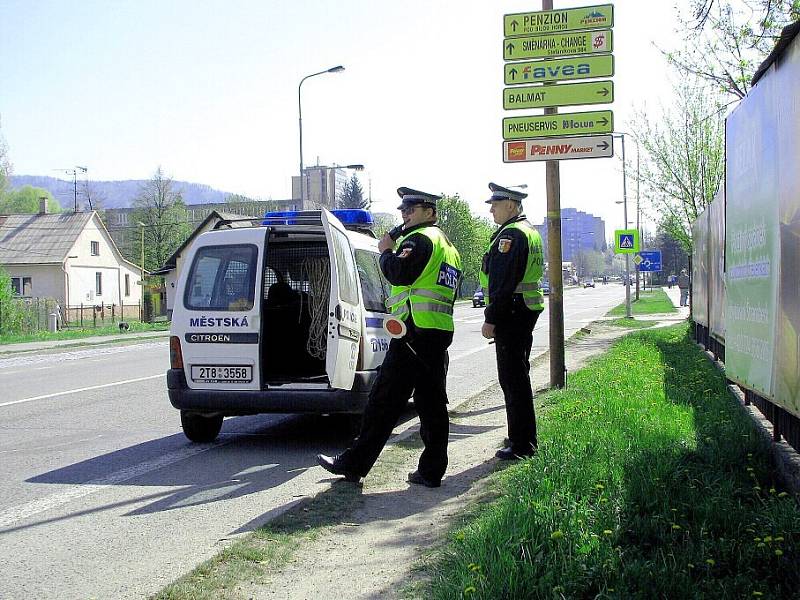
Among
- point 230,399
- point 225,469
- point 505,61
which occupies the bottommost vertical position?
point 225,469

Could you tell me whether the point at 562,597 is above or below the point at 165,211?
below

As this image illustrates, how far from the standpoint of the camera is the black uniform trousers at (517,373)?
22.3 ft

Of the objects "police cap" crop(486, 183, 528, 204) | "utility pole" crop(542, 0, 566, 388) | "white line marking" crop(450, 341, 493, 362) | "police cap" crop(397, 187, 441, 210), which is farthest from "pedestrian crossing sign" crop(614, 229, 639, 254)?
"police cap" crop(397, 187, 441, 210)

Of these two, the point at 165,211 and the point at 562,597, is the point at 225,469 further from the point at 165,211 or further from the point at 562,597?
the point at 165,211

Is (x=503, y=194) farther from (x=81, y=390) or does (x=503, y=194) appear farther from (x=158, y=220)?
(x=158, y=220)

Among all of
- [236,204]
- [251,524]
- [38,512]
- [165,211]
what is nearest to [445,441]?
[251,524]

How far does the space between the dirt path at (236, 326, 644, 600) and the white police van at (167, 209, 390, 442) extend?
930 mm

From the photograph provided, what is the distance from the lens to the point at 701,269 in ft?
56.0

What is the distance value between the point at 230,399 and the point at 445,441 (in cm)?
236

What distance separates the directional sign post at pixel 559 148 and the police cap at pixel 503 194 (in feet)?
12.9

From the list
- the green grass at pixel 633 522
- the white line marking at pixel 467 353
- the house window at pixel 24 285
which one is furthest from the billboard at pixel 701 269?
the house window at pixel 24 285

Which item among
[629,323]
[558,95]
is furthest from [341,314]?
[629,323]

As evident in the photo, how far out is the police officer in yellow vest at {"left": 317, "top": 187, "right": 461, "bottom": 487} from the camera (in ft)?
20.4

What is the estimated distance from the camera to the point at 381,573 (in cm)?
444
